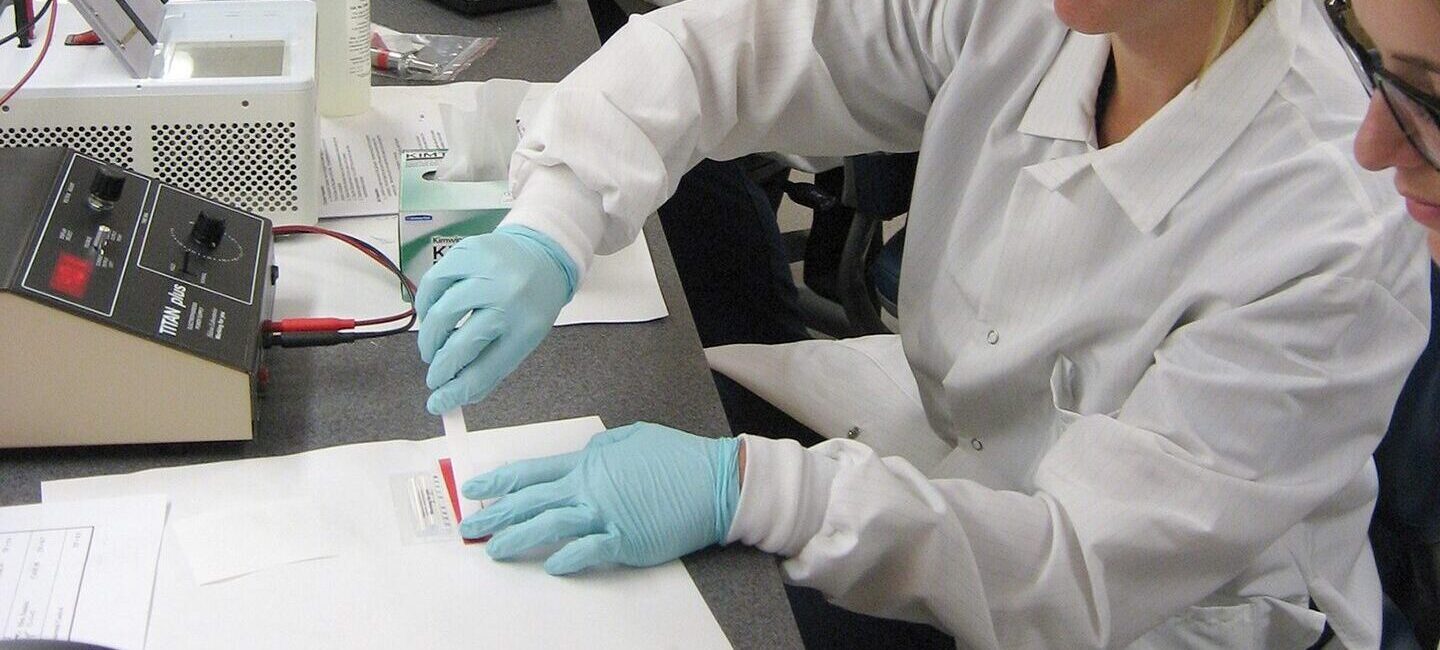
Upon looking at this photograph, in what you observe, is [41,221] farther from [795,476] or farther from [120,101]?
[795,476]

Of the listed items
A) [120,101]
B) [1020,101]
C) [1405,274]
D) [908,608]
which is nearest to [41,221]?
[120,101]

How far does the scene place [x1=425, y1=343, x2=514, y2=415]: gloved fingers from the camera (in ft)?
2.70

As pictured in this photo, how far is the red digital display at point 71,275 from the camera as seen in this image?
74cm

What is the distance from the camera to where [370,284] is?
0.99 meters

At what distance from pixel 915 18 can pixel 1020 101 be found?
0.14 meters

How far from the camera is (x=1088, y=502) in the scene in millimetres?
814

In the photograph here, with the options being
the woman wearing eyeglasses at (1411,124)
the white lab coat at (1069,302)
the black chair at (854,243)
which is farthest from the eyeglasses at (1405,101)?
the black chair at (854,243)

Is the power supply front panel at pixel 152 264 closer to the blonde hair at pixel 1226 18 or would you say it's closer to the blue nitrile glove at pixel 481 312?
the blue nitrile glove at pixel 481 312

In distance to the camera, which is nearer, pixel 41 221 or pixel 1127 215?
pixel 41 221

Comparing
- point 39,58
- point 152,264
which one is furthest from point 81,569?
point 39,58

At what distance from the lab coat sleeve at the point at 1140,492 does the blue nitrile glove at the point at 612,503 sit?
0.03 meters

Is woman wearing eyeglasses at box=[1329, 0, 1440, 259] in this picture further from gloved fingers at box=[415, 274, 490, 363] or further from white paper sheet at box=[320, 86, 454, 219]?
white paper sheet at box=[320, 86, 454, 219]

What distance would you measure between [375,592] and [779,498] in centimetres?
26

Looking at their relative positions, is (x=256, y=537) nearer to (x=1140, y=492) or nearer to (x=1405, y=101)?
(x=1140, y=492)
